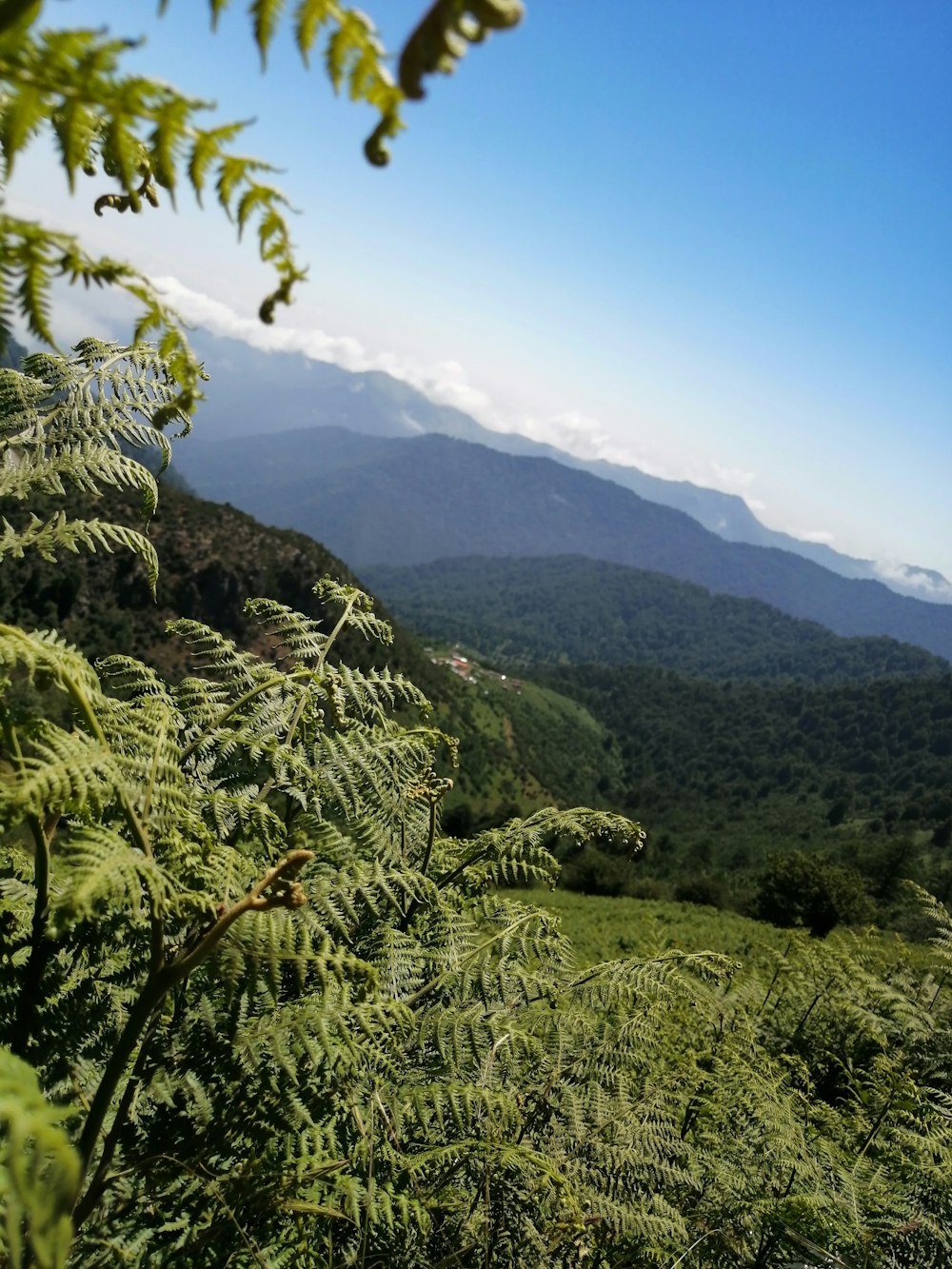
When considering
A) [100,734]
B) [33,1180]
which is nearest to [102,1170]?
[33,1180]

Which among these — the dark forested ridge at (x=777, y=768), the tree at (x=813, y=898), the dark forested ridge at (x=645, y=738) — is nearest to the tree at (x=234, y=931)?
the dark forested ridge at (x=645, y=738)

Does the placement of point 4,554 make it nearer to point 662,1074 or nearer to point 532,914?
point 532,914

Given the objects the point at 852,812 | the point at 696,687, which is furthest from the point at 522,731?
the point at 696,687

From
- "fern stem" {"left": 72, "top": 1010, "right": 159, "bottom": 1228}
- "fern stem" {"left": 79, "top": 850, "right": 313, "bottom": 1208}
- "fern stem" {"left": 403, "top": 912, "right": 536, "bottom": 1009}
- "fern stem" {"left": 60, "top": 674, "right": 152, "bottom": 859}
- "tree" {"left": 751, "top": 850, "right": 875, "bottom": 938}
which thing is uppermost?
"fern stem" {"left": 60, "top": 674, "right": 152, "bottom": 859}

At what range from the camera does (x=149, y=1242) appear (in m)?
1.84

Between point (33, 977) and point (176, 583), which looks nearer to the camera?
point (33, 977)

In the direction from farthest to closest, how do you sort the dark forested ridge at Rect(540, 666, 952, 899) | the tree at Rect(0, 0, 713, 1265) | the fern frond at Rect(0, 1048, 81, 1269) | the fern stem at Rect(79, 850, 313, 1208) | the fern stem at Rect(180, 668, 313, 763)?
the dark forested ridge at Rect(540, 666, 952, 899) < the fern stem at Rect(180, 668, 313, 763) < the fern stem at Rect(79, 850, 313, 1208) < the tree at Rect(0, 0, 713, 1265) < the fern frond at Rect(0, 1048, 81, 1269)

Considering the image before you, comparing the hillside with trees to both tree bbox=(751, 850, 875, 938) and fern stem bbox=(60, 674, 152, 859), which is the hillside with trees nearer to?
fern stem bbox=(60, 674, 152, 859)

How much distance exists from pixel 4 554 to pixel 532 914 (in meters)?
2.07

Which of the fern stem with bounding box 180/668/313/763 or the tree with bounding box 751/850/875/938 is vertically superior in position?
the fern stem with bounding box 180/668/313/763

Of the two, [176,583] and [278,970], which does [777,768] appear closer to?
[176,583]

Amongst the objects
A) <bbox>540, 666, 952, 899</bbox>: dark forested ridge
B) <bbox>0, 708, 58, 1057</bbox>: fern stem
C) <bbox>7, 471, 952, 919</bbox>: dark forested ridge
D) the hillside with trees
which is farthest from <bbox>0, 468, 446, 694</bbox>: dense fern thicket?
<bbox>0, 708, 58, 1057</bbox>: fern stem

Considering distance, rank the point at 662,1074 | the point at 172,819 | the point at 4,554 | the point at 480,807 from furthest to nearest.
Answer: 1. the point at 480,807
2. the point at 662,1074
3. the point at 4,554
4. the point at 172,819

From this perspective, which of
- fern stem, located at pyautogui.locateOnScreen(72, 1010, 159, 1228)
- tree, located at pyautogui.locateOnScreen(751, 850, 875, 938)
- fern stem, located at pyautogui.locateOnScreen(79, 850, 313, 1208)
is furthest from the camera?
tree, located at pyautogui.locateOnScreen(751, 850, 875, 938)
